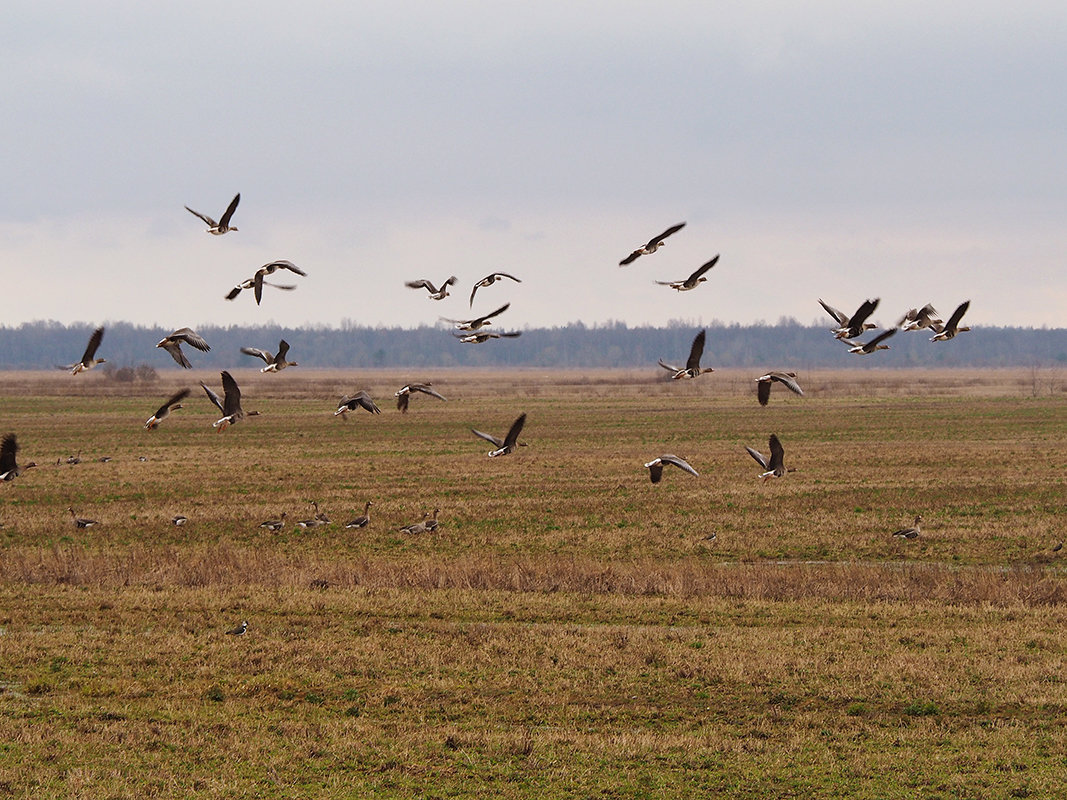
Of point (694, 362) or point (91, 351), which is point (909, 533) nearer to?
point (694, 362)

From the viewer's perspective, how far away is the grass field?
48.5ft

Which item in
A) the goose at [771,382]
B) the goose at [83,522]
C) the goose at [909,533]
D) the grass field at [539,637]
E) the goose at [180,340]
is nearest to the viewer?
the grass field at [539,637]

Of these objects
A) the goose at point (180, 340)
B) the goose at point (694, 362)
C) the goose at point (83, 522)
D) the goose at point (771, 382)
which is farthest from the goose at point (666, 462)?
the goose at point (83, 522)

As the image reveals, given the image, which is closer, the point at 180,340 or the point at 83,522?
the point at 180,340

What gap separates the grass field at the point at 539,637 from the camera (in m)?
14.8

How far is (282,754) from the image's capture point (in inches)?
594

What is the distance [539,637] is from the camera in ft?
68.9

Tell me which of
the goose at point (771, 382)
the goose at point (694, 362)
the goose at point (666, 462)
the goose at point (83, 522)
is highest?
the goose at point (694, 362)

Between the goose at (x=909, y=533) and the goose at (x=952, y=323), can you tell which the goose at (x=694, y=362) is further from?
the goose at (x=909, y=533)

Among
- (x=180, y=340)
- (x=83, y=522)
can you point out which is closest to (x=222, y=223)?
(x=180, y=340)

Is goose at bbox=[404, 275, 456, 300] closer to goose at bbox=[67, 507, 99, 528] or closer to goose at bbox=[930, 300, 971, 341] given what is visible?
goose at bbox=[930, 300, 971, 341]

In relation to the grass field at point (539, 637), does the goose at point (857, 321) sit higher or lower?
higher

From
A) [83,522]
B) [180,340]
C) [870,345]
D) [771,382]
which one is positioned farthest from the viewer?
[83,522]

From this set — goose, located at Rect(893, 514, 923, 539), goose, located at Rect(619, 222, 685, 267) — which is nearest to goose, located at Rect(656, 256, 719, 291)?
goose, located at Rect(619, 222, 685, 267)
